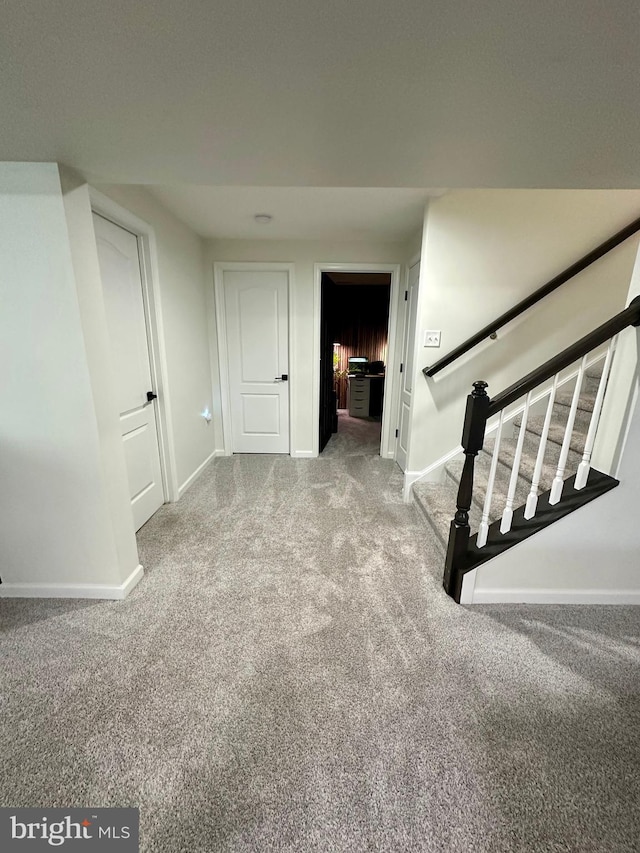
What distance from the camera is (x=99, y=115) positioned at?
96cm

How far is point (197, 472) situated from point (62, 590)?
1558 mm

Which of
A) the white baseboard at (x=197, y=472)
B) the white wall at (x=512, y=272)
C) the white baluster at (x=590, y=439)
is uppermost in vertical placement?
the white wall at (x=512, y=272)

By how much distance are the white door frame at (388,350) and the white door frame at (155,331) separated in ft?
4.95

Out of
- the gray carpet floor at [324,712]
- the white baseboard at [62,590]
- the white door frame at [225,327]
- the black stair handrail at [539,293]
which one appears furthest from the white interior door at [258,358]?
the white baseboard at [62,590]

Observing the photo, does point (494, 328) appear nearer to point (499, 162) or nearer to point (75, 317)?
point (499, 162)

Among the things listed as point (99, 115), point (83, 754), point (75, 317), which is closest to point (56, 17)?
point (99, 115)

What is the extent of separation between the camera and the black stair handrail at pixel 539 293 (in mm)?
2172

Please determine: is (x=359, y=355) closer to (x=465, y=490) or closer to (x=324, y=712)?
(x=465, y=490)

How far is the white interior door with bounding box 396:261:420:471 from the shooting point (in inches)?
111

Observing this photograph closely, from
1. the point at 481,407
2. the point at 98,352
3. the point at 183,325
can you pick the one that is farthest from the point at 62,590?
the point at 481,407

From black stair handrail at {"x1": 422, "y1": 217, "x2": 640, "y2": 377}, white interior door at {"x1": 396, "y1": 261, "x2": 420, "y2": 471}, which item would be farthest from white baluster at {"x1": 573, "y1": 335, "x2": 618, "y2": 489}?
white interior door at {"x1": 396, "y1": 261, "x2": 420, "y2": 471}

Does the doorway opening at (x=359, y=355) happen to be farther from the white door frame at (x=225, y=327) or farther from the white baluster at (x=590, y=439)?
the white baluster at (x=590, y=439)

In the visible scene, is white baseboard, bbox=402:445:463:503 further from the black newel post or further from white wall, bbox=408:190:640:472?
the black newel post

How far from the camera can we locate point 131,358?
2166mm
